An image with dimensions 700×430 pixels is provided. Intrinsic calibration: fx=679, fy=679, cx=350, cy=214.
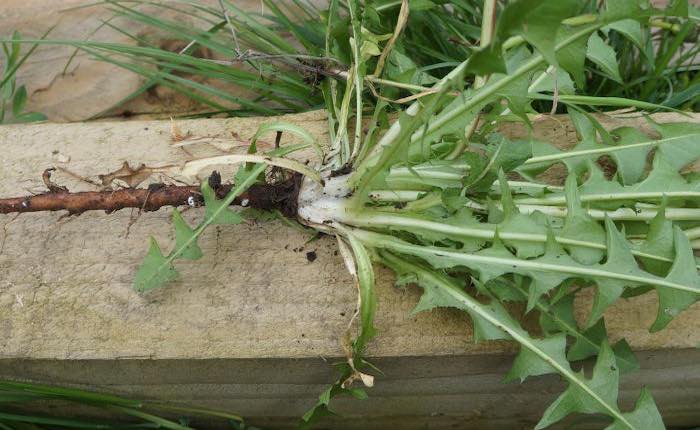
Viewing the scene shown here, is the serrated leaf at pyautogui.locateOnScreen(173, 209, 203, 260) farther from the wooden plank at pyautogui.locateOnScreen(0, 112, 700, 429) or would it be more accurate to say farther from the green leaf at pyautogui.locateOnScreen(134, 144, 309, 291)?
the wooden plank at pyautogui.locateOnScreen(0, 112, 700, 429)

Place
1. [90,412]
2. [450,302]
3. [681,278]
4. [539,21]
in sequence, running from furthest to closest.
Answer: [90,412], [450,302], [681,278], [539,21]

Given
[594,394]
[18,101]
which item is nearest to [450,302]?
[594,394]

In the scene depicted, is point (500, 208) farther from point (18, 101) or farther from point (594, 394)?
point (18, 101)

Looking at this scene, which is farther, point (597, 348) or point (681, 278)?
point (597, 348)

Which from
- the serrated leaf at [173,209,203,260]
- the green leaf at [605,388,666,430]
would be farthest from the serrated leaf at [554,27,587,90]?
the serrated leaf at [173,209,203,260]

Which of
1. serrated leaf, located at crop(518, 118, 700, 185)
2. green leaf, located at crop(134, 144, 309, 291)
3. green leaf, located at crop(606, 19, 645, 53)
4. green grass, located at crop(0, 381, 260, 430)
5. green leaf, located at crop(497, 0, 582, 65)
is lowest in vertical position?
green grass, located at crop(0, 381, 260, 430)

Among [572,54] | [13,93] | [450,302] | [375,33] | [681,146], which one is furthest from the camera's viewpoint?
[13,93]
